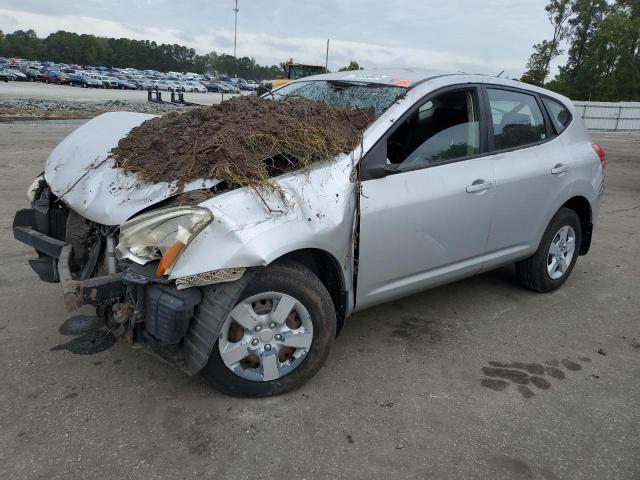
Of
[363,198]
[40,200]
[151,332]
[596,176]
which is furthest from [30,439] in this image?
[596,176]

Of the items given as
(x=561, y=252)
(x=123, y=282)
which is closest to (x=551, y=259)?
(x=561, y=252)

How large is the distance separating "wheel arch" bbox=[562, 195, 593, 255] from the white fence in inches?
1075

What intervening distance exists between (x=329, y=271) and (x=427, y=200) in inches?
31.3

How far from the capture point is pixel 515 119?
4312 millimetres

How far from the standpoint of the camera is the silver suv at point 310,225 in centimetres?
274

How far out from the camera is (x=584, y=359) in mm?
3771

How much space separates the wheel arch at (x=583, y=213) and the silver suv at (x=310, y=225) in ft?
A: 0.64

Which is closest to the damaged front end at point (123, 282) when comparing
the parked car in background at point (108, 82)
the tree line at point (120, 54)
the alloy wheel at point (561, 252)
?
the alloy wheel at point (561, 252)

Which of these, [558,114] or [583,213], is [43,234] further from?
[583,213]

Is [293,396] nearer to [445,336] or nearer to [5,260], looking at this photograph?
[445,336]

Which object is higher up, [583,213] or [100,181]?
[100,181]

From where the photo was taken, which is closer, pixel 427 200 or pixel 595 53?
pixel 427 200

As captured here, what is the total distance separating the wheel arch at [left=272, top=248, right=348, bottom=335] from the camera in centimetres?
320

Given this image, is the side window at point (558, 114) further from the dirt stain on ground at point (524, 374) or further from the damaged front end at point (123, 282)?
the damaged front end at point (123, 282)
